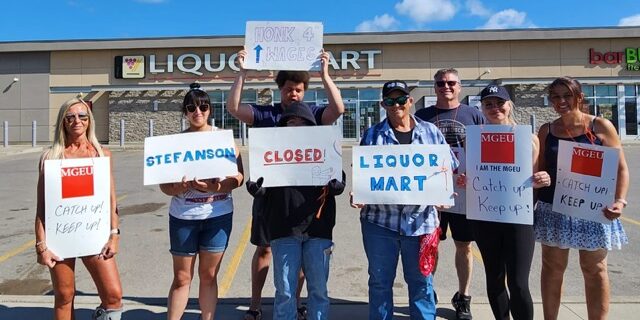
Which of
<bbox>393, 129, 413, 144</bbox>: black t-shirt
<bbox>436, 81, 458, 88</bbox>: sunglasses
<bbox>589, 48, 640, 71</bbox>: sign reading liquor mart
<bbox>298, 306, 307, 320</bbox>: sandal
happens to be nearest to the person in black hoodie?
<bbox>393, 129, 413, 144</bbox>: black t-shirt

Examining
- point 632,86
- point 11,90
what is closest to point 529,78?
point 632,86

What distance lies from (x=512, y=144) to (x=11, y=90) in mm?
33615

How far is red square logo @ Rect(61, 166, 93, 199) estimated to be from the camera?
3076mm

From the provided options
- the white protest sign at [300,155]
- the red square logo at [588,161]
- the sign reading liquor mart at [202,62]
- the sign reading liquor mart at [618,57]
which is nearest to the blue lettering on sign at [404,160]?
the white protest sign at [300,155]

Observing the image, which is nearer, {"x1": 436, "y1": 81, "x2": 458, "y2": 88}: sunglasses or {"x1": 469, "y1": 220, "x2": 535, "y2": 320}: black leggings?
{"x1": 469, "y1": 220, "x2": 535, "y2": 320}: black leggings

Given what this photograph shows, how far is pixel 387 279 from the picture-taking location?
3189mm

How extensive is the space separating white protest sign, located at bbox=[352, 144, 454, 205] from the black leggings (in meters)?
0.39

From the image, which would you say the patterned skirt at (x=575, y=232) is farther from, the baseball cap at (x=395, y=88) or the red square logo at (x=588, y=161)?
the baseball cap at (x=395, y=88)

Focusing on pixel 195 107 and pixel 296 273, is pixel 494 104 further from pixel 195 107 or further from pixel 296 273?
pixel 195 107

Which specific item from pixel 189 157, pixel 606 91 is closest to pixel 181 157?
pixel 189 157

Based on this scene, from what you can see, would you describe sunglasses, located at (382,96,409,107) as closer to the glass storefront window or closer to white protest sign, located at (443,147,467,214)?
white protest sign, located at (443,147,467,214)

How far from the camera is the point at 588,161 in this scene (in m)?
3.16

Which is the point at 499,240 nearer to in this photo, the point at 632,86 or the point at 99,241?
the point at 99,241

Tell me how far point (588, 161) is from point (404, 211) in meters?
1.34
